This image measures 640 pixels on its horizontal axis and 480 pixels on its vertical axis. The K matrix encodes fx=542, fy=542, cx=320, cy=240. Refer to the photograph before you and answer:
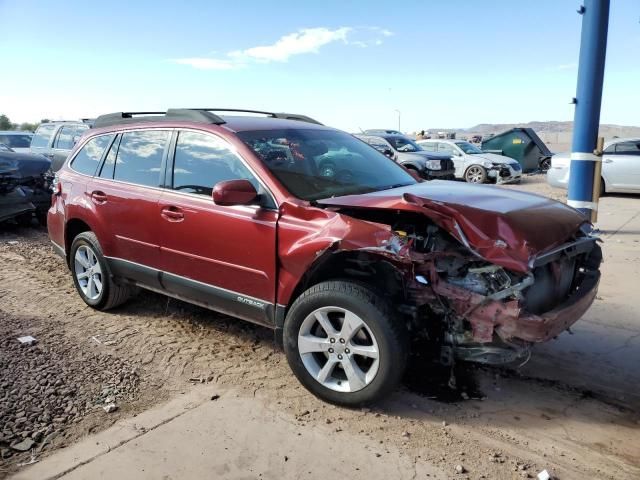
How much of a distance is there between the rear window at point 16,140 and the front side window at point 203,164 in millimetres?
13094

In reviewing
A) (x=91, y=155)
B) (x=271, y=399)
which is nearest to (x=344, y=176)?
(x=271, y=399)

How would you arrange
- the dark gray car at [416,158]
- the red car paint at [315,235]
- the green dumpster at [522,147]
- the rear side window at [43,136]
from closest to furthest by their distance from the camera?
1. the red car paint at [315,235]
2. the rear side window at [43,136]
3. the dark gray car at [416,158]
4. the green dumpster at [522,147]

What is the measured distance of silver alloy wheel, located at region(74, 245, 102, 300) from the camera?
5055 millimetres

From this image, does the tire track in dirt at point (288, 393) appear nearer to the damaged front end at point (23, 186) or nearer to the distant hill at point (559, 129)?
the damaged front end at point (23, 186)

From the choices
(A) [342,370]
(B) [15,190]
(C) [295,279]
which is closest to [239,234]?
(C) [295,279]

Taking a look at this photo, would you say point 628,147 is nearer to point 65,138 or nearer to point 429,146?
point 429,146

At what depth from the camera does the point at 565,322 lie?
321cm

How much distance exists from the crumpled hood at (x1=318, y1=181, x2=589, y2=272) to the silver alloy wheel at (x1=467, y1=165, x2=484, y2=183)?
14.4m

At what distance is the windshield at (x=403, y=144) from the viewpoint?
18.1 m

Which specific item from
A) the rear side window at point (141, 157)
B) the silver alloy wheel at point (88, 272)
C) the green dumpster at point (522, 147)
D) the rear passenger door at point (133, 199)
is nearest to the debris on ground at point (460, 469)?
the rear passenger door at point (133, 199)

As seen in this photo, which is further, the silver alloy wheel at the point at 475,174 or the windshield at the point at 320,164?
the silver alloy wheel at the point at 475,174

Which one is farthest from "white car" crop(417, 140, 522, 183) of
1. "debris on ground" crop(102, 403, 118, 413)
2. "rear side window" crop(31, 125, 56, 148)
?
"debris on ground" crop(102, 403, 118, 413)

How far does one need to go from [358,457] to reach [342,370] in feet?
2.20

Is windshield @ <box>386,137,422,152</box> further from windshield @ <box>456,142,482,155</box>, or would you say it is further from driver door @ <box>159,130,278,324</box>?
driver door @ <box>159,130,278,324</box>
